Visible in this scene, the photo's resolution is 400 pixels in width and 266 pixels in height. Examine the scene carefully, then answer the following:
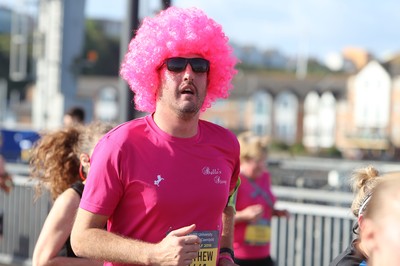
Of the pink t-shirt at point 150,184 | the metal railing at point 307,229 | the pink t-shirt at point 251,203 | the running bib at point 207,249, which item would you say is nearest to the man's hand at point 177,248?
the pink t-shirt at point 150,184

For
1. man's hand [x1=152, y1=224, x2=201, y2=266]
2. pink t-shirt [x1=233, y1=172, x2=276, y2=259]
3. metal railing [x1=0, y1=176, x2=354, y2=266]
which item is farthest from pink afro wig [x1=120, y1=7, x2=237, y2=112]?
metal railing [x1=0, y1=176, x2=354, y2=266]

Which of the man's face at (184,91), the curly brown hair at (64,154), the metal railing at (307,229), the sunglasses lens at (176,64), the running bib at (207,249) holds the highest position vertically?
the sunglasses lens at (176,64)

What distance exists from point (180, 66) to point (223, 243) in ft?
2.87

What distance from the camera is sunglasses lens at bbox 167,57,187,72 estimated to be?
3568 mm

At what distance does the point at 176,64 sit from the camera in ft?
11.8

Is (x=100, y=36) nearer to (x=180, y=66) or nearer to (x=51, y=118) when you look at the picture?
(x=51, y=118)

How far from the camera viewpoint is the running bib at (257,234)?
727cm

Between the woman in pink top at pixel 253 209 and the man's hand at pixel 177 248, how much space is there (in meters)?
3.85

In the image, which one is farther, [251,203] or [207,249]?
[251,203]

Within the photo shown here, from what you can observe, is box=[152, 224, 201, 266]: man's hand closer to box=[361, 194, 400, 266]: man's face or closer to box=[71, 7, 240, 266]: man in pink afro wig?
box=[71, 7, 240, 266]: man in pink afro wig

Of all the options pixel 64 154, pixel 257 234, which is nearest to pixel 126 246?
pixel 64 154

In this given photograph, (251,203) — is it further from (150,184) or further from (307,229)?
(150,184)

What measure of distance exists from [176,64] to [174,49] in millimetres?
74

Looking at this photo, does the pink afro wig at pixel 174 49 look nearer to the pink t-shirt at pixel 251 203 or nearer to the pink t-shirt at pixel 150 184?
the pink t-shirt at pixel 150 184
